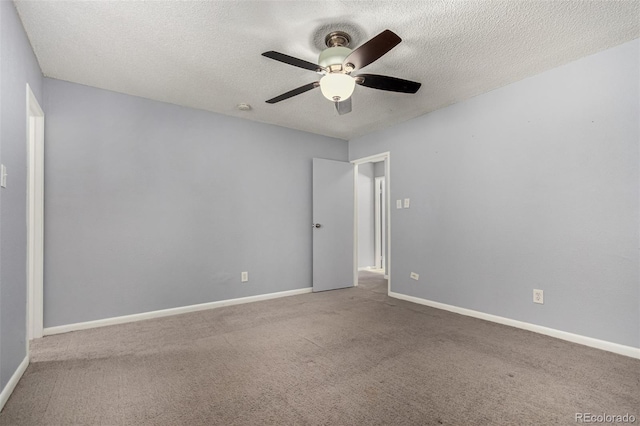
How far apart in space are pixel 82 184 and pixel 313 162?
2.82m

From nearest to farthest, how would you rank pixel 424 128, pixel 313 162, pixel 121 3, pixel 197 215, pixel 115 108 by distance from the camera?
pixel 121 3
pixel 115 108
pixel 197 215
pixel 424 128
pixel 313 162

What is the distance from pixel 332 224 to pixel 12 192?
3.63 m

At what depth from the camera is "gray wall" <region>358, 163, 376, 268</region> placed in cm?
667

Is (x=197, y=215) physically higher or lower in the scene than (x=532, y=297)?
higher

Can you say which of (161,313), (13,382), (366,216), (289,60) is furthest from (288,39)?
(366,216)

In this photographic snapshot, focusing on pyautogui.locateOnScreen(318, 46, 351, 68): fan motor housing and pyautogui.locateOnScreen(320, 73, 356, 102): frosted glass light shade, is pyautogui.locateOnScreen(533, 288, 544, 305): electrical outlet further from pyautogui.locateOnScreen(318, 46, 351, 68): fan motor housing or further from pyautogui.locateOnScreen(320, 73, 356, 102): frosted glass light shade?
pyautogui.locateOnScreen(318, 46, 351, 68): fan motor housing

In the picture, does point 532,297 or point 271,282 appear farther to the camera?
point 271,282

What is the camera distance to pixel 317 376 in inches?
82.4

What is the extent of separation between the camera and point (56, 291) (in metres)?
2.95

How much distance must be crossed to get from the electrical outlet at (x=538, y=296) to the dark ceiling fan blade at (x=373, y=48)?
2553 millimetres

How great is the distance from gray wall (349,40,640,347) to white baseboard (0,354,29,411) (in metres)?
3.79

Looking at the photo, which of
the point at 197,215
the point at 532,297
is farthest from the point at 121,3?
the point at 532,297

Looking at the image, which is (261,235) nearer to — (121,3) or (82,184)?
(82,184)

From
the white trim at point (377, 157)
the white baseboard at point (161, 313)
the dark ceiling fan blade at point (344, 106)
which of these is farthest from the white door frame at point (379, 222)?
the dark ceiling fan blade at point (344, 106)
